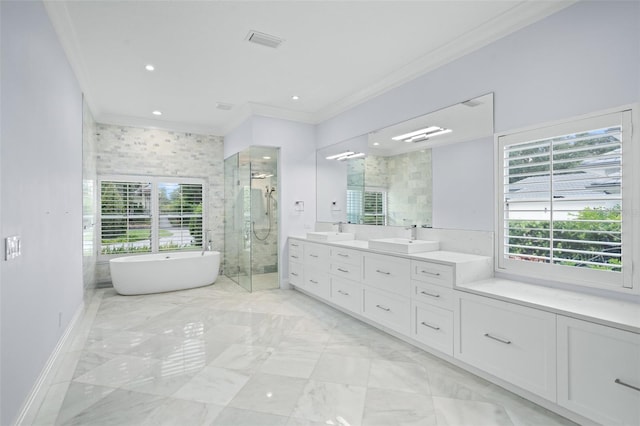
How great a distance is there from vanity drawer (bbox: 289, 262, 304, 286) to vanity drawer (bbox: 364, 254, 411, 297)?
5.01ft

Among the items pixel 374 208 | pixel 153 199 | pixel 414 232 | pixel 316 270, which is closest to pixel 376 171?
pixel 374 208

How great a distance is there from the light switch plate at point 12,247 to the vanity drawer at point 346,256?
288cm

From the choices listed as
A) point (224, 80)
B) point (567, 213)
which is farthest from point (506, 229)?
point (224, 80)

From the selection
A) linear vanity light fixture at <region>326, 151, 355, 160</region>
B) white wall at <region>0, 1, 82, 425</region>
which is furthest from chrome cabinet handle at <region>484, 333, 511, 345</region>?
linear vanity light fixture at <region>326, 151, 355, 160</region>

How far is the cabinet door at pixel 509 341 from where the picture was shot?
2074 millimetres

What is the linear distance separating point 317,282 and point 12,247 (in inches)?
→ 130

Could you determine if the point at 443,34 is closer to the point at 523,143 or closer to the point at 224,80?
the point at 523,143

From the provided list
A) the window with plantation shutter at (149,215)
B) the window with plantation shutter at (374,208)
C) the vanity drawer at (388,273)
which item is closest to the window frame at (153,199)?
the window with plantation shutter at (149,215)

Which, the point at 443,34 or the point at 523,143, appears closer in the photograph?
the point at 523,143

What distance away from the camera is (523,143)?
8.91ft

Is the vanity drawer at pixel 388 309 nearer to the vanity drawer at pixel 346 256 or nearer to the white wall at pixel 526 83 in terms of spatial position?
the vanity drawer at pixel 346 256

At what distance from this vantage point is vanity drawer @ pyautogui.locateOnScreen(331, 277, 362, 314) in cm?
380

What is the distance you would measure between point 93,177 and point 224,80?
2.76 meters

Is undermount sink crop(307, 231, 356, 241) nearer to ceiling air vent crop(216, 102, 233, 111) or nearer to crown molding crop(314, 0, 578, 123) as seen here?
crown molding crop(314, 0, 578, 123)
